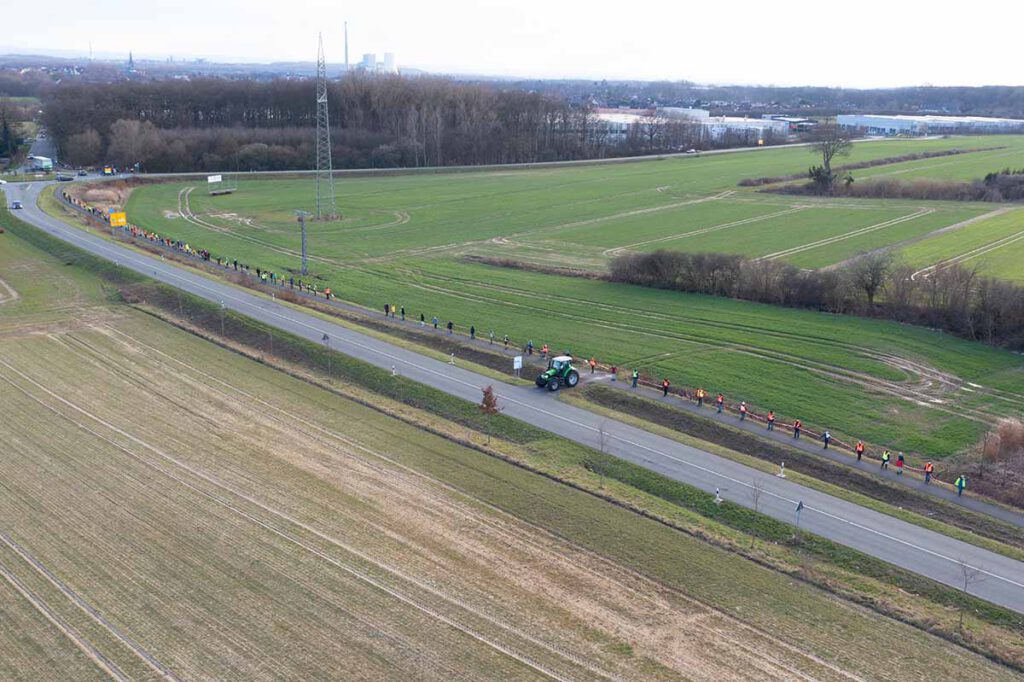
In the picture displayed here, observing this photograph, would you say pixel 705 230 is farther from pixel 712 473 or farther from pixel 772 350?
pixel 712 473

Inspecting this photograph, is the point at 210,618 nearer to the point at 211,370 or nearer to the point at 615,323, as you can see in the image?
the point at 211,370

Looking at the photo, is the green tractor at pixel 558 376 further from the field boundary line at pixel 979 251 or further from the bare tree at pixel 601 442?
the field boundary line at pixel 979 251

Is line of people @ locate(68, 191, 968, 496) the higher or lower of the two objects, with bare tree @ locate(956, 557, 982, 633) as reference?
higher

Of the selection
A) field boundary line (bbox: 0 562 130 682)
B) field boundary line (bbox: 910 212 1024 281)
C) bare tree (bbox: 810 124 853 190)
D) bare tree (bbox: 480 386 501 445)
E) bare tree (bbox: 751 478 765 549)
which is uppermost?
bare tree (bbox: 810 124 853 190)

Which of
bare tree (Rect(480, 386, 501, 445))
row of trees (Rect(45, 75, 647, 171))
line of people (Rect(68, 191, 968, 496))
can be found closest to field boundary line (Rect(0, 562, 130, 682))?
bare tree (Rect(480, 386, 501, 445))

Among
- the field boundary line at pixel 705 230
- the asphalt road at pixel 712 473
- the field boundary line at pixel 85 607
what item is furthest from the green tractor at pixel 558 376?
the field boundary line at pixel 705 230

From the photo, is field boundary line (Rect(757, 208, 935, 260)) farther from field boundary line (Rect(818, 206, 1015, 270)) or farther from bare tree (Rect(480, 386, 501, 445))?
bare tree (Rect(480, 386, 501, 445))
